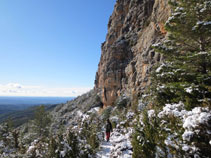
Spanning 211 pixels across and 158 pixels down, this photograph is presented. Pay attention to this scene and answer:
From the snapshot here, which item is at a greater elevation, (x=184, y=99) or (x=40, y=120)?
(x=184, y=99)

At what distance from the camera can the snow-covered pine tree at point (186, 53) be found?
5031mm

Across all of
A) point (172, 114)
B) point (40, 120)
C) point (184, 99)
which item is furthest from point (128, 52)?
point (40, 120)

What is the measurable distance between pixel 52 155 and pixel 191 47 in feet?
27.9

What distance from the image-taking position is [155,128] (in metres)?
4.26

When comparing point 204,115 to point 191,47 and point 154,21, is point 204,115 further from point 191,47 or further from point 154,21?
point 154,21

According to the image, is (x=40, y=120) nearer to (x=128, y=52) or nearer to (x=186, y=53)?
(x=128, y=52)

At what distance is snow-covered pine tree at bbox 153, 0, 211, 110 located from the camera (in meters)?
5.03

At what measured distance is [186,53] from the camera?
19.3 ft

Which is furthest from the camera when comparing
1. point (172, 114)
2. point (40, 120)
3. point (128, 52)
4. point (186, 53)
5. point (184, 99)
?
point (128, 52)

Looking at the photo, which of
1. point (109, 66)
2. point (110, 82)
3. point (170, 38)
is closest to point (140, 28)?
point (109, 66)

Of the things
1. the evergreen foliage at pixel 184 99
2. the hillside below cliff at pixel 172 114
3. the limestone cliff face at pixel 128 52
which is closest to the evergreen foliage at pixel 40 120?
the hillside below cliff at pixel 172 114

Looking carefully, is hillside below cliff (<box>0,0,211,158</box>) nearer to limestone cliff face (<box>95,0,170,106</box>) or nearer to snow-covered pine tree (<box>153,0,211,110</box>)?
snow-covered pine tree (<box>153,0,211,110</box>)

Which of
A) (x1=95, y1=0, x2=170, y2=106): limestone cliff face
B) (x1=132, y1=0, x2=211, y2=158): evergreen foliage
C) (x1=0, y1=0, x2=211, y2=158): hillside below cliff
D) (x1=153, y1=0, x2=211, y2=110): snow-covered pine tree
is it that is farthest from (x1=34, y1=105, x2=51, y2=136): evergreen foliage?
(x1=153, y1=0, x2=211, y2=110): snow-covered pine tree

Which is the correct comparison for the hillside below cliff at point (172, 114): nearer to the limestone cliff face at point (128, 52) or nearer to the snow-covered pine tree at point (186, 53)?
the snow-covered pine tree at point (186, 53)
